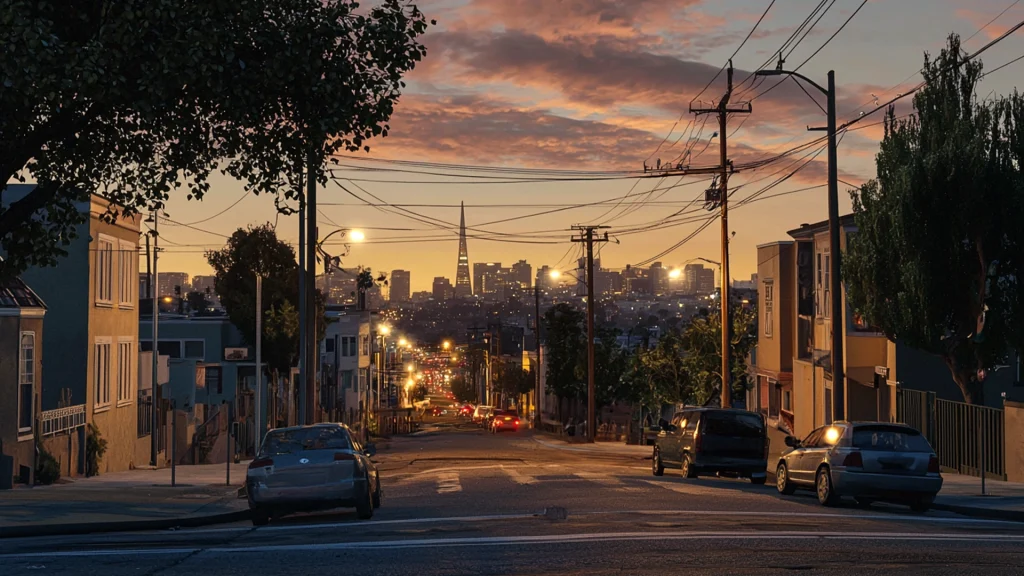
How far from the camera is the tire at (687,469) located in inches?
1150

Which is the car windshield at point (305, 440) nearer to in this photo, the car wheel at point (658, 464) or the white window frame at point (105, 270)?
the car wheel at point (658, 464)

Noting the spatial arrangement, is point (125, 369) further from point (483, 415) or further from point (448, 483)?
point (483, 415)

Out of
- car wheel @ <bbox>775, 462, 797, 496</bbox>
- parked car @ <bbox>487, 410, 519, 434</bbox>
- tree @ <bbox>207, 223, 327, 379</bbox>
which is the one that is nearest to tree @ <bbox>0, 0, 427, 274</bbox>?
car wheel @ <bbox>775, 462, 797, 496</bbox>

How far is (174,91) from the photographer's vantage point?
1589 cm

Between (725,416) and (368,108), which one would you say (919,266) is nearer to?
(725,416)

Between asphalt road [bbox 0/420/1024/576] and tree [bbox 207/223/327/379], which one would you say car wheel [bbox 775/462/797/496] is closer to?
asphalt road [bbox 0/420/1024/576]

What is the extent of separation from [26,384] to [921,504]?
18721 mm

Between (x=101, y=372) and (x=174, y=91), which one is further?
(x=101, y=372)

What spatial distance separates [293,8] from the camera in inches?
644

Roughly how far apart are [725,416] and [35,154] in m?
17.2

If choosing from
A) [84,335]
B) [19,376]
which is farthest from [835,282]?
[84,335]

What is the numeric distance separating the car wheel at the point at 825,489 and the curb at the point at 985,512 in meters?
1.95

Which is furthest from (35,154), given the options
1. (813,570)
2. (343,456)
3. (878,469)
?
(878,469)

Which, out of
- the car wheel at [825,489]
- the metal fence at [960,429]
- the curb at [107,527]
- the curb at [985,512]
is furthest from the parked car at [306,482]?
the metal fence at [960,429]
